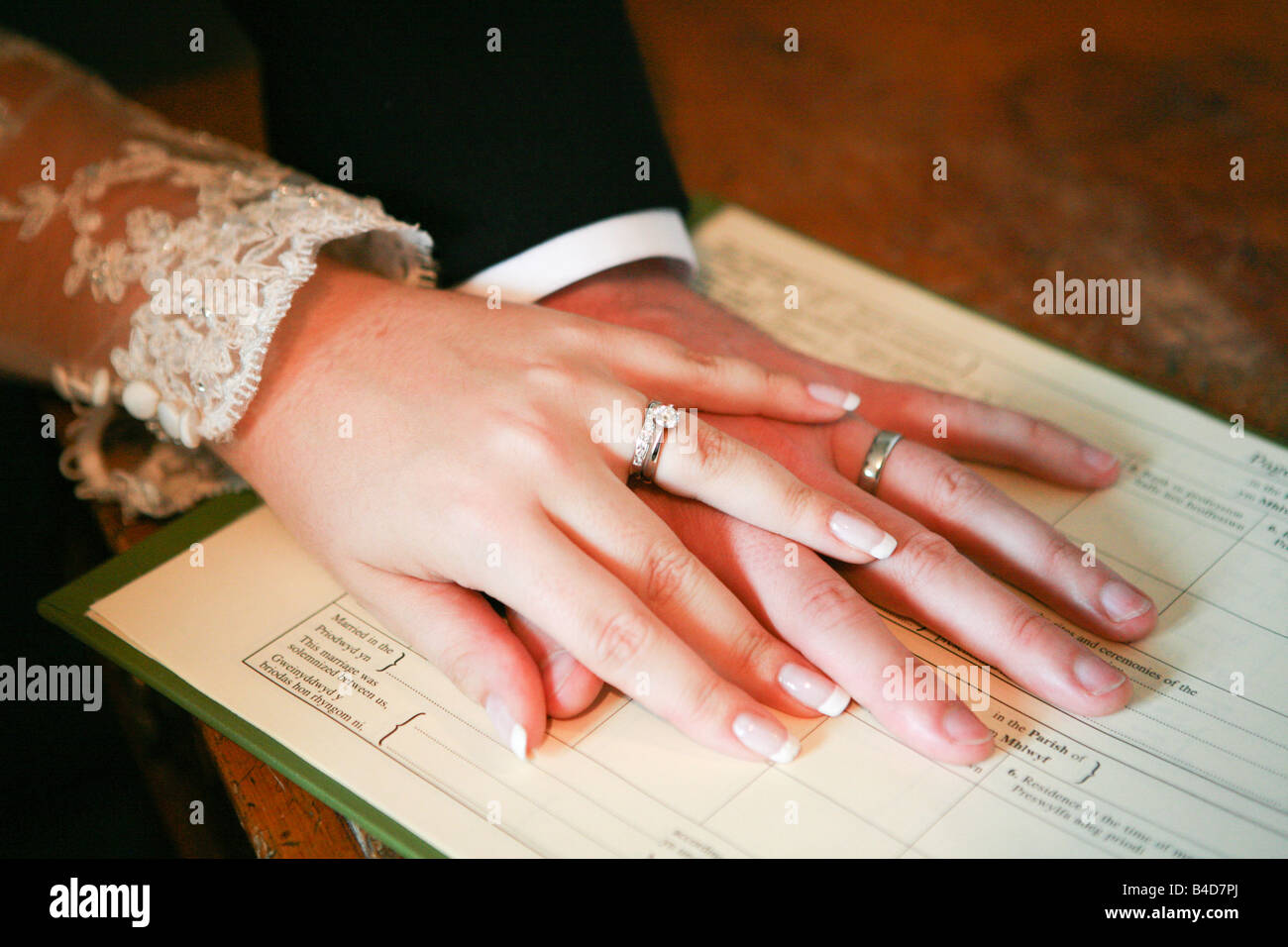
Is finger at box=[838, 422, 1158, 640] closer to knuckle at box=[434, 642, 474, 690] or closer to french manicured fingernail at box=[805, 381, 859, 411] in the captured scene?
french manicured fingernail at box=[805, 381, 859, 411]

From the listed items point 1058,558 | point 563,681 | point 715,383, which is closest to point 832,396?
point 715,383

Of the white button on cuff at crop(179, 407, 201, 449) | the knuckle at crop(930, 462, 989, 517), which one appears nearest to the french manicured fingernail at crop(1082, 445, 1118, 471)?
the knuckle at crop(930, 462, 989, 517)

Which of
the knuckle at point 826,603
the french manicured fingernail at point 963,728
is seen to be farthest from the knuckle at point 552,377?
the french manicured fingernail at point 963,728

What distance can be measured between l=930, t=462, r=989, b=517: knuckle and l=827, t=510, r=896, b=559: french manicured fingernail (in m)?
0.08

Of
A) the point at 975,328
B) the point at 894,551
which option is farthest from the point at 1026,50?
the point at 894,551

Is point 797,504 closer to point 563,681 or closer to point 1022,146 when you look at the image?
point 563,681

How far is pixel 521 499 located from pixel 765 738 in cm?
20

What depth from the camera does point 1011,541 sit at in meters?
0.69

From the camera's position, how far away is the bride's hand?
23.7 inches

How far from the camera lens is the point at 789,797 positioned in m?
0.56

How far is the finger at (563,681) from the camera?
0.61 m
